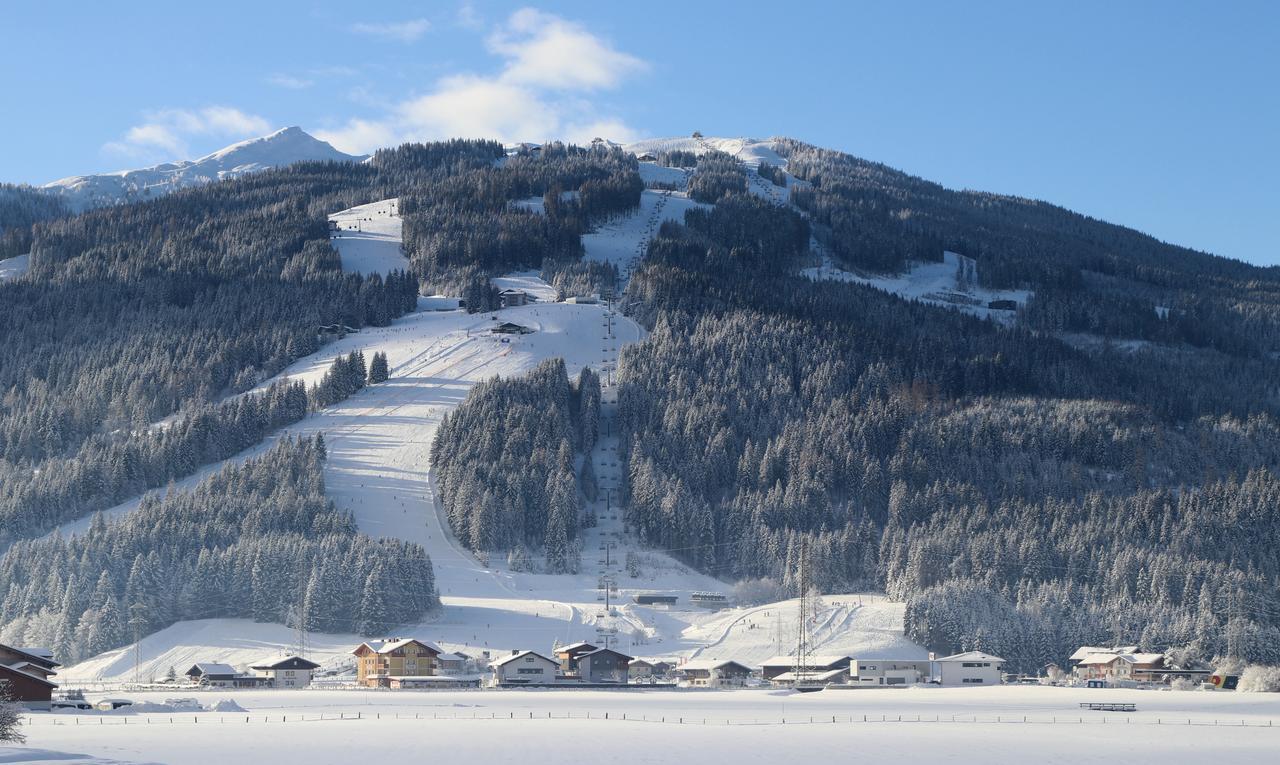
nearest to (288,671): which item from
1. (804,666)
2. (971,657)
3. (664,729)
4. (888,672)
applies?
(804,666)

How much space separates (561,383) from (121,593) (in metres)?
53.5

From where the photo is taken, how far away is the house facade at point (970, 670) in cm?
10425

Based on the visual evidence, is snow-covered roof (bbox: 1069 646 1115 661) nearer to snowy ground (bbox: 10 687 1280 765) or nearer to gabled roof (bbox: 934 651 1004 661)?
gabled roof (bbox: 934 651 1004 661)

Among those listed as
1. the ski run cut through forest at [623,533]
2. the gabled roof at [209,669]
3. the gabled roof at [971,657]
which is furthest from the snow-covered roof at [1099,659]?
the gabled roof at [209,669]

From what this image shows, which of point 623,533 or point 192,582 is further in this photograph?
point 623,533

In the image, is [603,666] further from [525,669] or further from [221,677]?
[221,677]

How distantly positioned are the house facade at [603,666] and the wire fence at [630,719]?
26562mm

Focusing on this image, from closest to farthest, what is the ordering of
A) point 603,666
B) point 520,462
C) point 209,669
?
point 209,669 < point 603,666 < point 520,462

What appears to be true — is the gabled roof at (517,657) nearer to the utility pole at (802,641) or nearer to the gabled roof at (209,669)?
the utility pole at (802,641)

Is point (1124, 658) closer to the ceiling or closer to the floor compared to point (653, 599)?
closer to the floor

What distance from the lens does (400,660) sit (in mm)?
101250

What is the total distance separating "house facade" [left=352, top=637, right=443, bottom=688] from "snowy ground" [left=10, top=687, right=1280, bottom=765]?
33.4 feet

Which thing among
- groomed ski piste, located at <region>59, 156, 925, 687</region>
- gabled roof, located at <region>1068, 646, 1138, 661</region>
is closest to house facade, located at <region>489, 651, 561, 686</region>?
groomed ski piste, located at <region>59, 156, 925, 687</region>

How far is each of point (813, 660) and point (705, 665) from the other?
7353 mm
